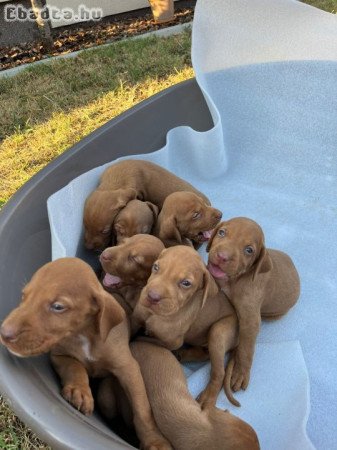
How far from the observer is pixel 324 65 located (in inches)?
153

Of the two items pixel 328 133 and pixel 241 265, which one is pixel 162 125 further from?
pixel 241 265

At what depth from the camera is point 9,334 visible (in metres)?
1.75

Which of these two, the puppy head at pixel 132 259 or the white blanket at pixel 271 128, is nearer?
the puppy head at pixel 132 259

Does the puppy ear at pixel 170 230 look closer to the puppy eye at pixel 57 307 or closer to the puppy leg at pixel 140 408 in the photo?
the puppy leg at pixel 140 408

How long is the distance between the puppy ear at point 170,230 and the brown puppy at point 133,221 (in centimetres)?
12

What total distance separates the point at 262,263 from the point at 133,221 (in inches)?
27.5

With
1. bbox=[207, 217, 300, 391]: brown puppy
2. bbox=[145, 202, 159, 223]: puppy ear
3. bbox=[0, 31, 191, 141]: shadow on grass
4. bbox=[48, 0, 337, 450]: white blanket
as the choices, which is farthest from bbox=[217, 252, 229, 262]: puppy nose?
bbox=[0, 31, 191, 141]: shadow on grass

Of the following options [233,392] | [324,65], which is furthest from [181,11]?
[233,392]

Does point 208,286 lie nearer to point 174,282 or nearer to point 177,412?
point 174,282

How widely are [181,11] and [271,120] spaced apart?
15.1 feet

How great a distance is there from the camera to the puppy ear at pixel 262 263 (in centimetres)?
244

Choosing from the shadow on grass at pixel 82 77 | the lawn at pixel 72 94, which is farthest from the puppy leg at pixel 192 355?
the shadow on grass at pixel 82 77

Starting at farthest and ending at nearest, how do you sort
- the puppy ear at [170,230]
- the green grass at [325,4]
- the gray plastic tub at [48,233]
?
the green grass at [325,4], the puppy ear at [170,230], the gray plastic tub at [48,233]

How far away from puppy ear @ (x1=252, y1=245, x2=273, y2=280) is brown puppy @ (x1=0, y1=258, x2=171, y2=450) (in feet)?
2.19
